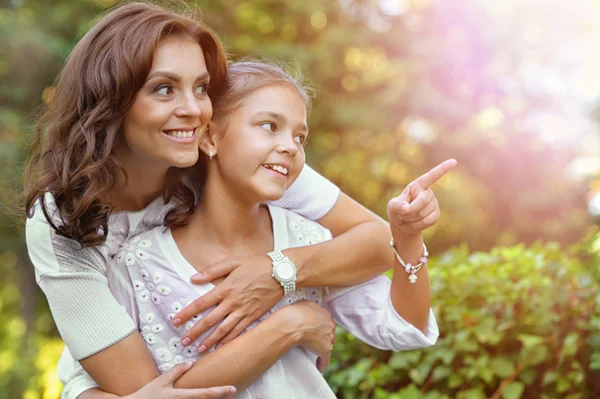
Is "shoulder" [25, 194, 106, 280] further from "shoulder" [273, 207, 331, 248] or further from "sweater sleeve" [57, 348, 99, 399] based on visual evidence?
"shoulder" [273, 207, 331, 248]

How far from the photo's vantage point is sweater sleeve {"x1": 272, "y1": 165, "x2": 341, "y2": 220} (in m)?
2.77

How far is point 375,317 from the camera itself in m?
2.65

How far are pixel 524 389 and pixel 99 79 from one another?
2259 mm

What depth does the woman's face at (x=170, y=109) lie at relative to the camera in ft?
7.34

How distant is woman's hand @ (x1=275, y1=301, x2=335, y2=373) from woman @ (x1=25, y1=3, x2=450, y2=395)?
0.09m

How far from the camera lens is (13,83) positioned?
10359mm

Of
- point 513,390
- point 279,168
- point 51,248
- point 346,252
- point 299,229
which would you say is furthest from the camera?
point 513,390

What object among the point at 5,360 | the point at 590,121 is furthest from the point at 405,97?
the point at 5,360

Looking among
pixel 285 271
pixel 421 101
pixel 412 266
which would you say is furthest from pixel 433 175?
pixel 421 101

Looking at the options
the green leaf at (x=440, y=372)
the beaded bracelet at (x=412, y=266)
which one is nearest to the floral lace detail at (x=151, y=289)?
the beaded bracelet at (x=412, y=266)

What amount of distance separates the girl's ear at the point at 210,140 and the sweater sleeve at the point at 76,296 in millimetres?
551

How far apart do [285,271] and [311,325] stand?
22 cm

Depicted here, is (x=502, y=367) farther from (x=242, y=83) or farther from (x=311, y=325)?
(x=242, y=83)

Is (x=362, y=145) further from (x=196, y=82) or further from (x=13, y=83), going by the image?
(x=196, y=82)
